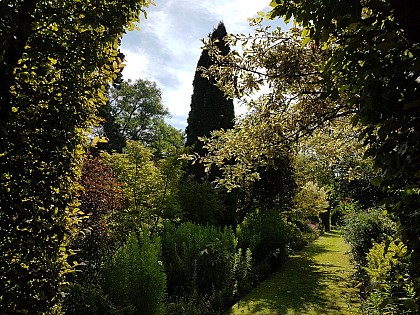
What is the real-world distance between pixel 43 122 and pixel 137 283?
2939 mm

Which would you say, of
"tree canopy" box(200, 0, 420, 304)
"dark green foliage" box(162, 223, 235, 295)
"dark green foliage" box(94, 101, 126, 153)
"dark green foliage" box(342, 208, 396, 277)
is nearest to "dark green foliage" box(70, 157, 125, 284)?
"dark green foliage" box(162, 223, 235, 295)

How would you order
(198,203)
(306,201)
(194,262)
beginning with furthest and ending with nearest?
(306,201)
(198,203)
(194,262)

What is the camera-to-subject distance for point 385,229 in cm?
633

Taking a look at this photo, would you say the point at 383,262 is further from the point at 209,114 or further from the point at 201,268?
the point at 209,114

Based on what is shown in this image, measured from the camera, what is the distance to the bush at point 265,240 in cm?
902

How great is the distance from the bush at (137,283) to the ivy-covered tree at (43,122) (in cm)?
211

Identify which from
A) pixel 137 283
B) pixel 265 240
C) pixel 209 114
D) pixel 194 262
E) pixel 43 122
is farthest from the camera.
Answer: pixel 209 114

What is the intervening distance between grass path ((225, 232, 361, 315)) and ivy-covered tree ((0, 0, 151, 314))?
4.16m

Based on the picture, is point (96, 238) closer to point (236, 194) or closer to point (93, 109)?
point (93, 109)

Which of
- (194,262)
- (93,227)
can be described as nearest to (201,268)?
(194,262)

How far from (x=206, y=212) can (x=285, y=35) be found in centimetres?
623

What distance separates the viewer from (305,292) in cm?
723

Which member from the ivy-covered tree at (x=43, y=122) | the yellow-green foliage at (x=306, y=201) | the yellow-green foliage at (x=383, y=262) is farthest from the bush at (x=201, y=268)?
the yellow-green foliage at (x=306, y=201)

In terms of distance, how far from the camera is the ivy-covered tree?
2174mm
